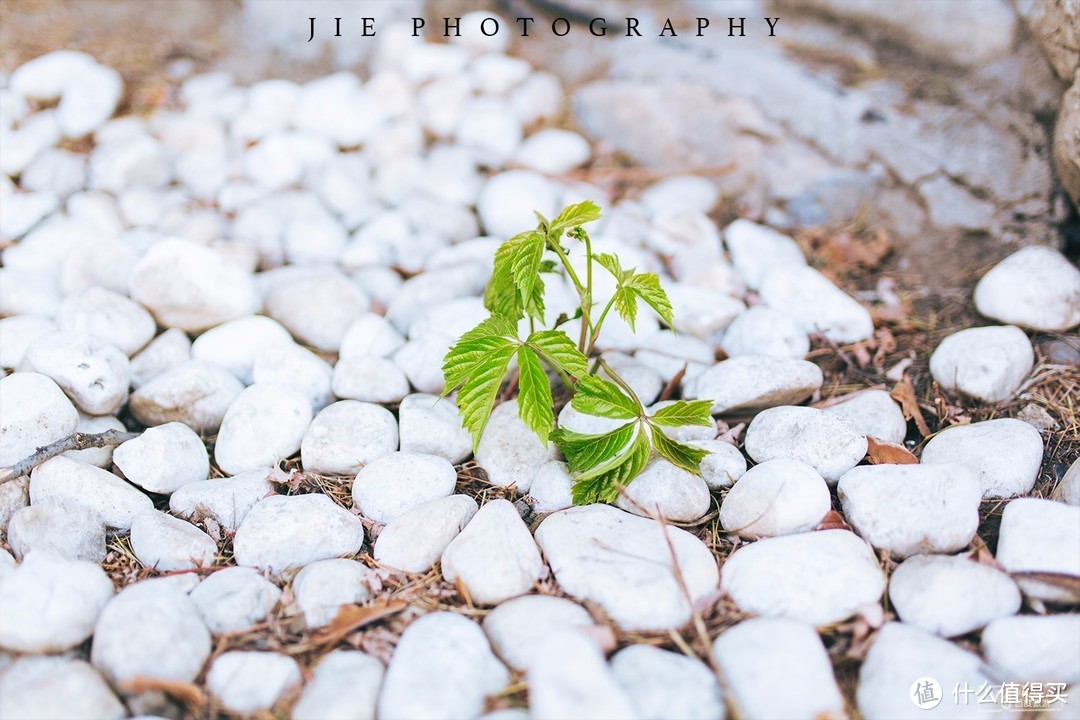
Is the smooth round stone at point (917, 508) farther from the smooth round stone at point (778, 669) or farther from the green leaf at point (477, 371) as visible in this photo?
the green leaf at point (477, 371)

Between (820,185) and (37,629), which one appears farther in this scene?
(820,185)

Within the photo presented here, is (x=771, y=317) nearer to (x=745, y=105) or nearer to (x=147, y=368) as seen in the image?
(x=745, y=105)

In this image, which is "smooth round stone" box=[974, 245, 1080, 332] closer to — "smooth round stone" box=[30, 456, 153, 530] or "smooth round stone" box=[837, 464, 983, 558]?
"smooth round stone" box=[837, 464, 983, 558]

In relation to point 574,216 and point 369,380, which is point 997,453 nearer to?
point 574,216

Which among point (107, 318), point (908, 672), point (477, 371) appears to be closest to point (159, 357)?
point (107, 318)

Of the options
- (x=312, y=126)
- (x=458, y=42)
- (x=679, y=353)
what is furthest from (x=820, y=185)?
(x=312, y=126)

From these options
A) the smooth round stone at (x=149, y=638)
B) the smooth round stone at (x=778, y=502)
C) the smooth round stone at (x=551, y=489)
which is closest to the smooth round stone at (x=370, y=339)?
the smooth round stone at (x=551, y=489)

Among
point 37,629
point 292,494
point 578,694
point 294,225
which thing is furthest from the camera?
point 294,225

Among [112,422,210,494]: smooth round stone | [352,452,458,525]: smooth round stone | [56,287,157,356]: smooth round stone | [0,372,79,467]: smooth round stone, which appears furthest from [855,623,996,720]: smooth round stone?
[56,287,157,356]: smooth round stone

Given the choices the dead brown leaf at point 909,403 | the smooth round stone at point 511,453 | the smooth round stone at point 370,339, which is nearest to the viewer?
the smooth round stone at point 511,453
